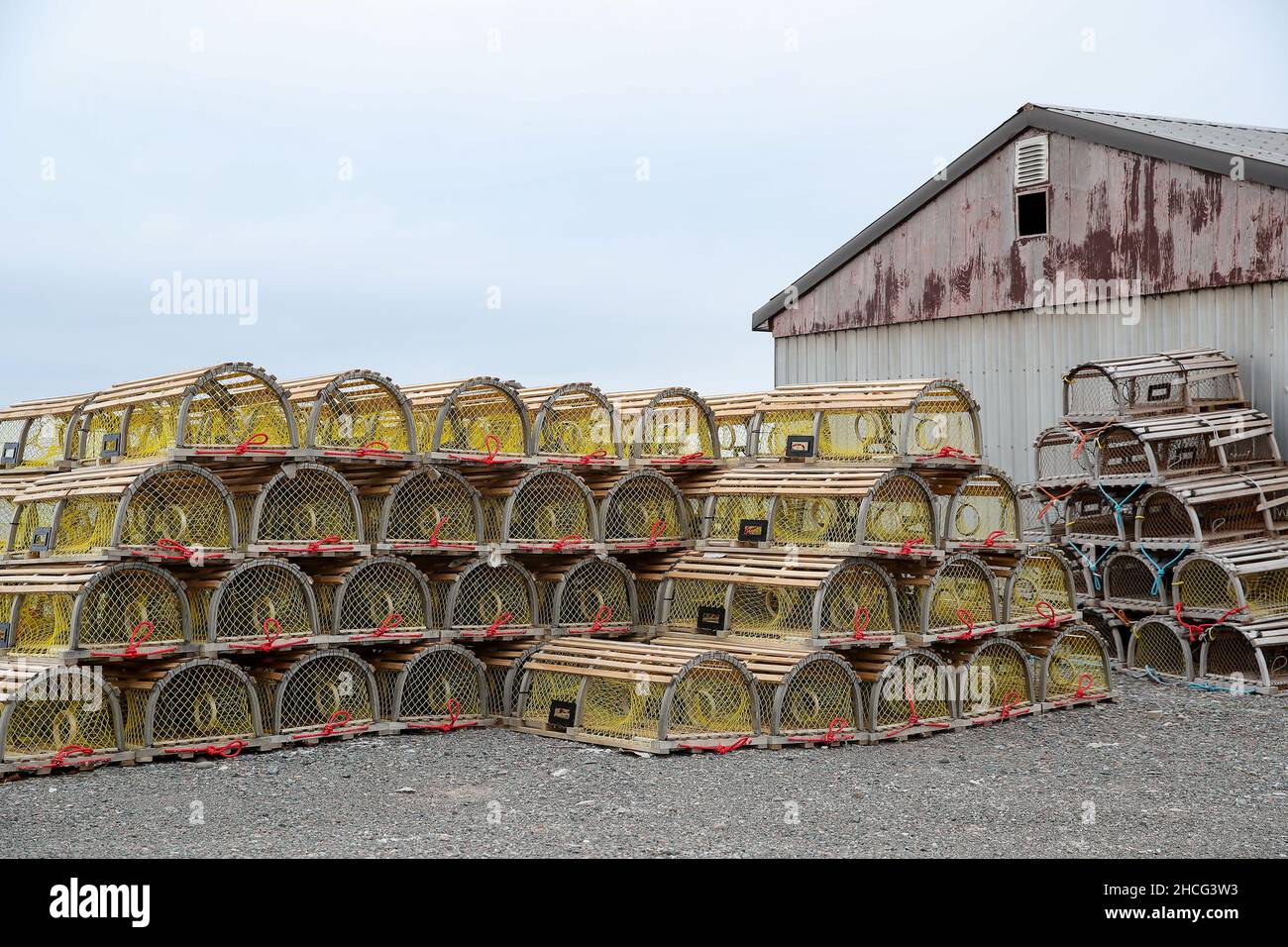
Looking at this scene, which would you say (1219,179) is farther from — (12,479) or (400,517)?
(12,479)

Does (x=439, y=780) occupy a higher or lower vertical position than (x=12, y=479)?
lower

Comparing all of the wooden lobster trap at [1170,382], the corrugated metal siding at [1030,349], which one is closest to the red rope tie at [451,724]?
the wooden lobster trap at [1170,382]

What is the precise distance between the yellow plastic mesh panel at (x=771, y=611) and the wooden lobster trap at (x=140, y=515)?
4144 mm

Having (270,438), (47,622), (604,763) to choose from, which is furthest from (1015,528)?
(47,622)

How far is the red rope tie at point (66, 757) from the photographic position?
31.4 feet

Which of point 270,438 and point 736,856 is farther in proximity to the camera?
point 270,438


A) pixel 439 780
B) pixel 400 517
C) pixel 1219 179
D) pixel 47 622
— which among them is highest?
pixel 1219 179

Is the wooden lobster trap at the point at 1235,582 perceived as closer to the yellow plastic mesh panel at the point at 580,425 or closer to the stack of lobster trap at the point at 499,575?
the stack of lobster trap at the point at 499,575

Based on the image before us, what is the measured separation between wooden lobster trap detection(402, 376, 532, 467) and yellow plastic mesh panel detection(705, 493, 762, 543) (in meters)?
1.87

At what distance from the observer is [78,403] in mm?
12594

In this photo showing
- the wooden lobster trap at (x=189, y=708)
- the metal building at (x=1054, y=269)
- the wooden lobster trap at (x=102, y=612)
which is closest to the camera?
the wooden lobster trap at (x=102, y=612)

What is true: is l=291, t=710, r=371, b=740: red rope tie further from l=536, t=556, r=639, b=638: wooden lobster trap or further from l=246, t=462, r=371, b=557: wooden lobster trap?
l=536, t=556, r=639, b=638: wooden lobster trap

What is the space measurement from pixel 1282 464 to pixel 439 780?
10.4 metres

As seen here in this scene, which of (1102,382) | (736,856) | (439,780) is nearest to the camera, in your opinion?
(736,856)
